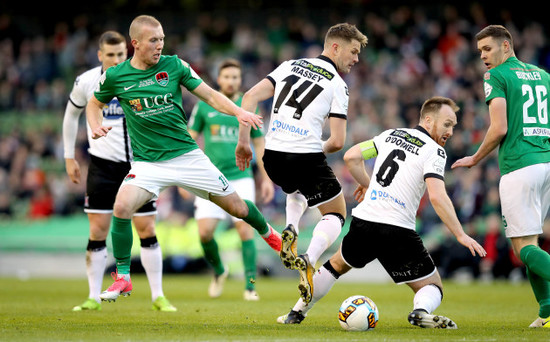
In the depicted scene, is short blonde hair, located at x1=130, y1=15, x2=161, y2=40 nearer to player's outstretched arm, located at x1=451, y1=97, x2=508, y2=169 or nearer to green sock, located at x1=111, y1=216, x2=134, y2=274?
green sock, located at x1=111, y1=216, x2=134, y2=274

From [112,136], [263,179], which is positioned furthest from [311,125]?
[263,179]

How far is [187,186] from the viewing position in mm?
7875

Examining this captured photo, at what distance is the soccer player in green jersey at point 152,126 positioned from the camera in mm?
7598

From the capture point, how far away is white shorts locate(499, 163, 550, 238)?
7293 millimetres

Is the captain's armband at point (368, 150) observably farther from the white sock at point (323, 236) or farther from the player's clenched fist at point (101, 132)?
the player's clenched fist at point (101, 132)

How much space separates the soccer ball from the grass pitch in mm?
107

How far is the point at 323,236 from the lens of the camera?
7508 millimetres

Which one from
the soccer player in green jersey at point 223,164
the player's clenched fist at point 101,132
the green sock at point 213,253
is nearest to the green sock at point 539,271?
the player's clenched fist at point 101,132

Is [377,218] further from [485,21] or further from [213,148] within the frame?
[485,21]

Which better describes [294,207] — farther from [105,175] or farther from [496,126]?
[105,175]

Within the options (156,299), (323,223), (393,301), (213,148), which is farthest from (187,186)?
(393,301)

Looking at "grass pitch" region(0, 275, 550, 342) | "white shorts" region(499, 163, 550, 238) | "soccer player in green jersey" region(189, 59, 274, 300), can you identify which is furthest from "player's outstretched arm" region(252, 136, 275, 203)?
"white shorts" region(499, 163, 550, 238)

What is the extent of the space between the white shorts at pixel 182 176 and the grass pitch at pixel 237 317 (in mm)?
1311

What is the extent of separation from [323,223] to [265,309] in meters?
1.97
